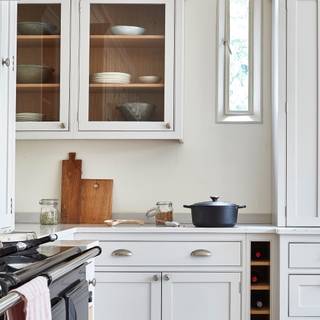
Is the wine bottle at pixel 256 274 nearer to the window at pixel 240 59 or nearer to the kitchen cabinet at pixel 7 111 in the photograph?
the window at pixel 240 59

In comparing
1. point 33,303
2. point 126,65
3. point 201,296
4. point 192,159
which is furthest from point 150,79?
point 33,303

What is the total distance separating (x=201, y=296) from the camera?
7.11ft

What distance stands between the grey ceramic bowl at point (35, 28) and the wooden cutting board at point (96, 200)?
942mm

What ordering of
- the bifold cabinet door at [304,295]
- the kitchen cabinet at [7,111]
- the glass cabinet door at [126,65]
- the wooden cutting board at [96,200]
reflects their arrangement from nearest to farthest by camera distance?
the kitchen cabinet at [7,111], the bifold cabinet door at [304,295], the glass cabinet door at [126,65], the wooden cutting board at [96,200]

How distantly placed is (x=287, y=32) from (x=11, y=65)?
4.96 ft

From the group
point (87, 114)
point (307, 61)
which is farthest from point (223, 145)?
point (87, 114)

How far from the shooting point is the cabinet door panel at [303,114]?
227cm

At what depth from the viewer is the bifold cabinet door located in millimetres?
2120

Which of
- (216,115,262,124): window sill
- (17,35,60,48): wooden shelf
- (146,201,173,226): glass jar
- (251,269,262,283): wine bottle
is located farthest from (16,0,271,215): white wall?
(17,35,60,48): wooden shelf

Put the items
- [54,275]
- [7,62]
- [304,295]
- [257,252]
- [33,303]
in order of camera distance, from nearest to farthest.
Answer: [33,303]
[54,275]
[7,62]
[304,295]
[257,252]

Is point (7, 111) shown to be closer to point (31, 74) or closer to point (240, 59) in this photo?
point (31, 74)

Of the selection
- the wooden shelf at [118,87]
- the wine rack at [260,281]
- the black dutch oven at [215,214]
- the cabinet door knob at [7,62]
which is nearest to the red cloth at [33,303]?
the cabinet door knob at [7,62]

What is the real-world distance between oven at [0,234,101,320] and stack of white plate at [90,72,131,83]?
130 centimetres

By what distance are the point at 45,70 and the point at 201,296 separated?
155cm
